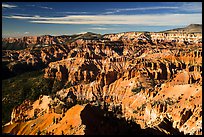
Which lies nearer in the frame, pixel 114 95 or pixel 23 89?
pixel 114 95

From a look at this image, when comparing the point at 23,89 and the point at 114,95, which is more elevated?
the point at 114,95

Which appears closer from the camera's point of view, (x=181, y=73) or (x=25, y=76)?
(x=181, y=73)

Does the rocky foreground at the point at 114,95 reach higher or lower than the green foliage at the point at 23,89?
higher

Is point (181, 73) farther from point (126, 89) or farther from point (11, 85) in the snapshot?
point (11, 85)

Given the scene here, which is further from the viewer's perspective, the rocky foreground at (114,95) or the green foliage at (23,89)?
the green foliage at (23,89)

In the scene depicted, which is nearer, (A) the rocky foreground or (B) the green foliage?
(A) the rocky foreground

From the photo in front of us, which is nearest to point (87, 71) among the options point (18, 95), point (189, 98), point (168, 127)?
point (18, 95)

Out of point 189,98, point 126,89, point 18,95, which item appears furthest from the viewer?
point 18,95

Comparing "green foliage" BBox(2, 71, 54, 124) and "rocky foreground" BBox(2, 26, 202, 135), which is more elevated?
"rocky foreground" BBox(2, 26, 202, 135)
